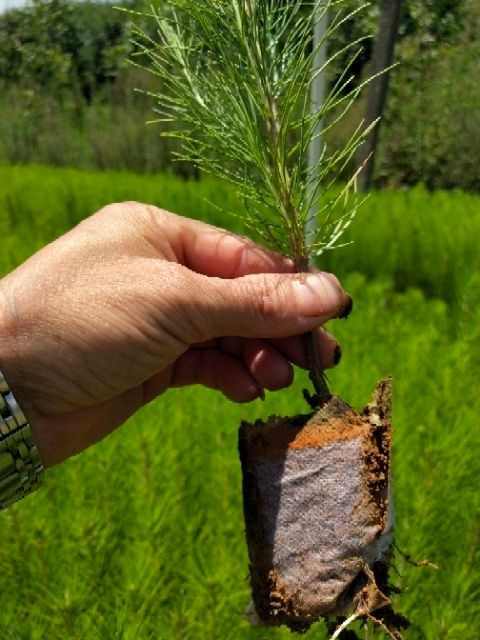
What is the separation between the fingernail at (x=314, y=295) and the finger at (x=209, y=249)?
7.0 inches

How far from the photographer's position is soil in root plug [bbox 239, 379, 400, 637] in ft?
2.20

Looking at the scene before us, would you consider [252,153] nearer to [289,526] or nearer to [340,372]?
[289,526]

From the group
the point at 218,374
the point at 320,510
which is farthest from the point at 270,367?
the point at 320,510

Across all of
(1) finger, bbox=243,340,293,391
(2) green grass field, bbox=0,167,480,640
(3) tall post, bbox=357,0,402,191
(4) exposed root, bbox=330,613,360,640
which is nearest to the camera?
(4) exposed root, bbox=330,613,360,640

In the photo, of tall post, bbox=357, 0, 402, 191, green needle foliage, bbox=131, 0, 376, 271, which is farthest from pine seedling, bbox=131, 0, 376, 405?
tall post, bbox=357, 0, 402, 191

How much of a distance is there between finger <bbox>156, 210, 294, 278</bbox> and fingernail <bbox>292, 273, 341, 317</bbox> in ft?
0.58

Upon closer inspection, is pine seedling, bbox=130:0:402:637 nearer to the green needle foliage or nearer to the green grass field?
the green needle foliage

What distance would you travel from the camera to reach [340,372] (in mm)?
1530

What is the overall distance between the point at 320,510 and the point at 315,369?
15cm

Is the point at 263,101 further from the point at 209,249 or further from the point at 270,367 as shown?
the point at 270,367

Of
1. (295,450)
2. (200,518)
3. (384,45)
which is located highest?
(384,45)

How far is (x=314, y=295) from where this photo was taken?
0.78 m

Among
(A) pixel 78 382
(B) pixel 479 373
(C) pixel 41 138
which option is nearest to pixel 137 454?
(A) pixel 78 382

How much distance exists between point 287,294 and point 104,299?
198mm
